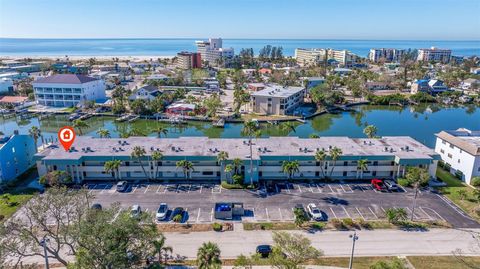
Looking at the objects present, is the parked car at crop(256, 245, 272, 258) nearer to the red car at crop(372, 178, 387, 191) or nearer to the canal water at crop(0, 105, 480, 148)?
the red car at crop(372, 178, 387, 191)

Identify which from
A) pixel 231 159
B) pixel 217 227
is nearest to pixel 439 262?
pixel 217 227

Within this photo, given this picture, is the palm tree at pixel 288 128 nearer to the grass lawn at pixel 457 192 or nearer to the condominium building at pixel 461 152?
the condominium building at pixel 461 152

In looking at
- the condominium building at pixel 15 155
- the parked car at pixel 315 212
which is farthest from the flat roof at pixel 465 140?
the condominium building at pixel 15 155

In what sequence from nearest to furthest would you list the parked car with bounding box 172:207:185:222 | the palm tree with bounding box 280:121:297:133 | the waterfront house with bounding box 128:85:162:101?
the parked car with bounding box 172:207:185:222 → the palm tree with bounding box 280:121:297:133 → the waterfront house with bounding box 128:85:162:101

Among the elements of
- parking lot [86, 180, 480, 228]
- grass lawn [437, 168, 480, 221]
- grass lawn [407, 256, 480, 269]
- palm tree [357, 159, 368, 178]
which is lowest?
grass lawn [407, 256, 480, 269]

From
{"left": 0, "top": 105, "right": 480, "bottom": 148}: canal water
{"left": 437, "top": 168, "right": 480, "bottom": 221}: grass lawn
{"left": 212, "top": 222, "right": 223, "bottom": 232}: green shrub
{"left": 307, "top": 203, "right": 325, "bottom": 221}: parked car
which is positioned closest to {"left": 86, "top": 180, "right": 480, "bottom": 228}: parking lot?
{"left": 437, "top": 168, "right": 480, "bottom": 221}: grass lawn

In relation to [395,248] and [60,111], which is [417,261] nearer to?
[395,248]
